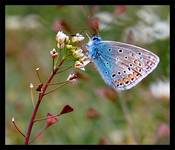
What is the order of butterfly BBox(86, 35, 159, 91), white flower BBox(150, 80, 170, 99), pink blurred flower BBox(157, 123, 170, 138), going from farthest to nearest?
white flower BBox(150, 80, 170, 99)
pink blurred flower BBox(157, 123, 170, 138)
butterfly BBox(86, 35, 159, 91)

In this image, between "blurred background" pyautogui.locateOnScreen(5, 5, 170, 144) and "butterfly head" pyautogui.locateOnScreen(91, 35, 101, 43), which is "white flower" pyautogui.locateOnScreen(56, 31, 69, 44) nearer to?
"butterfly head" pyautogui.locateOnScreen(91, 35, 101, 43)

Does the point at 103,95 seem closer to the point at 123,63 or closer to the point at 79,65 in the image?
the point at 123,63

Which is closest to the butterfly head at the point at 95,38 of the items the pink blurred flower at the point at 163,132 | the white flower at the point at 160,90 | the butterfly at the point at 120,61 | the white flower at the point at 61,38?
the butterfly at the point at 120,61

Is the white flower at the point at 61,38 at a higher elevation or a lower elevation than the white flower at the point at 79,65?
higher

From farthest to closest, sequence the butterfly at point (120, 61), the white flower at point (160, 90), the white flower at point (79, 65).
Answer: the white flower at point (160, 90) < the butterfly at point (120, 61) < the white flower at point (79, 65)

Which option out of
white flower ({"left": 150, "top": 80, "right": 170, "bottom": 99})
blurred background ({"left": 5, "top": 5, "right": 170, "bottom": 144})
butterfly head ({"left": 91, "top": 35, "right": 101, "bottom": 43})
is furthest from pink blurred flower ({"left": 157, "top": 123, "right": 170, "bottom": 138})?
butterfly head ({"left": 91, "top": 35, "right": 101, "bottom": 43})

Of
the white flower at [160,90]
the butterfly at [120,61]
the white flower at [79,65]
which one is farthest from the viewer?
the white flower at [160,90]

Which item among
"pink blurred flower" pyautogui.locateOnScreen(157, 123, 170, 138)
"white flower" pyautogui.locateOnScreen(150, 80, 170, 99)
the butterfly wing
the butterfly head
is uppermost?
the butterfly head

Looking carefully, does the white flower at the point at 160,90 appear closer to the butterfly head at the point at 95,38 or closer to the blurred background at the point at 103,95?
the blurred background at the point at 103,95
